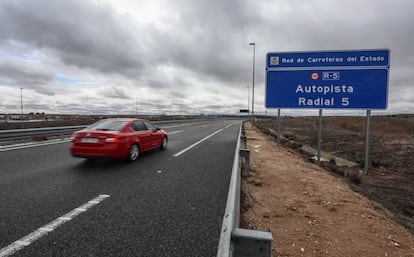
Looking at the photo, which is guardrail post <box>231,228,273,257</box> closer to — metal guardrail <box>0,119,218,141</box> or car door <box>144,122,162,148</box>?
car door <box>144,122,162,148</box>

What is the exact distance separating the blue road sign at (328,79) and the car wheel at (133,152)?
6.18 m

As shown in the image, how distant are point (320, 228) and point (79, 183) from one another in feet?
16.6

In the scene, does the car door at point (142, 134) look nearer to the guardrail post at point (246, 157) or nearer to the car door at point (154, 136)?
the car door at point (154, 136)

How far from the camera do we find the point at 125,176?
6113mm

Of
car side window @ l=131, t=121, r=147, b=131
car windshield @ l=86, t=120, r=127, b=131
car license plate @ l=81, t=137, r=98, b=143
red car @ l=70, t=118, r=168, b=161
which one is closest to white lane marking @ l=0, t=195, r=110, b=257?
red car @ l=70, t=118, r=168, b=161

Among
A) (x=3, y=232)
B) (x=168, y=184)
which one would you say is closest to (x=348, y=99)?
(x=168, y=184)

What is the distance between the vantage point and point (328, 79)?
953cm

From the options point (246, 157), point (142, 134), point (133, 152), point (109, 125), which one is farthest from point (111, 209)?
point (142, 134)

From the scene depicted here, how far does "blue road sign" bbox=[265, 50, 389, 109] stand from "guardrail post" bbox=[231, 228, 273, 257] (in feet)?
30.0

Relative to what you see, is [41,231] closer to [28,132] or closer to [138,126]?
[138,126]

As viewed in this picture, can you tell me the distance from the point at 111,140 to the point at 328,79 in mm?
8623

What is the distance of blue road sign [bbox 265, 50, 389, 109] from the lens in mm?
8836

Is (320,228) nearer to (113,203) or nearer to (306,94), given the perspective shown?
(113,203)

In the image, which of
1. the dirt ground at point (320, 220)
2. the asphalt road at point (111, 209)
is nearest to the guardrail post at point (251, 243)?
the asphalt road at point (111, 209)
